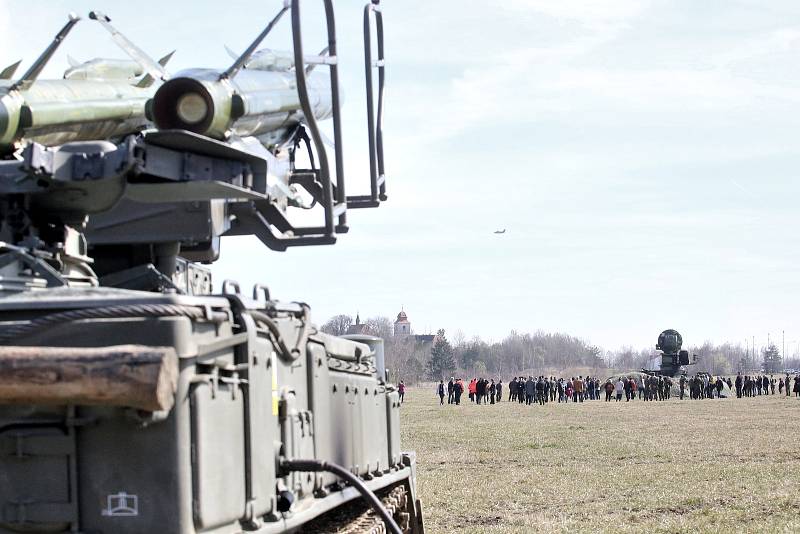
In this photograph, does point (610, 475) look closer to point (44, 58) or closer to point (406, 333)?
point (44, 58)

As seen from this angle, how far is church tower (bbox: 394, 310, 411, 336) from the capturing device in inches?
4045

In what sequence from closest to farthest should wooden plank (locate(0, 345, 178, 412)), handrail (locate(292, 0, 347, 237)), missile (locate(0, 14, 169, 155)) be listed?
wooden plank (locate(0, 345, 178, 412))
handrail (locate(292, 0, 347, 237))
missile (locate(0, 14, 169, 155))

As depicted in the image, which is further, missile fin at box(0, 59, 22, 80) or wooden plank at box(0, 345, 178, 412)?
missile fin at box(0, 59, 22, 80)

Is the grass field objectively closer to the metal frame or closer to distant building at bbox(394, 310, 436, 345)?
the metal frame

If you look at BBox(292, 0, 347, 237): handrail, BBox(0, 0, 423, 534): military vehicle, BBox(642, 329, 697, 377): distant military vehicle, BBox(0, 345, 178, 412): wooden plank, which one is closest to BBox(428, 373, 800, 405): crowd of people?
BBox(642, 329, 697, 377): distant military vehicle

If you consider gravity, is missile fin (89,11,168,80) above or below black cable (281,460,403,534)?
above

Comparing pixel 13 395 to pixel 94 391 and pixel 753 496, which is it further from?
pixel 753 496

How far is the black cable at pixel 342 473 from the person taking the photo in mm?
4930

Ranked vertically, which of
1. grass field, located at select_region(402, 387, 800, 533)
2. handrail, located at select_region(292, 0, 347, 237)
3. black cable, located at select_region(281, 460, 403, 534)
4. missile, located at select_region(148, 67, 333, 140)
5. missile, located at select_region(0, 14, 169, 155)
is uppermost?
missile, located at select_region(0, 14, 169, 155)

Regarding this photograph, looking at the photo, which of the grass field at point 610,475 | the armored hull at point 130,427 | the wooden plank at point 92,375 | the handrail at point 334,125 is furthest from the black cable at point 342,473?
the grass field at point 610,475

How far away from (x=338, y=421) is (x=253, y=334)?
1.76 metres

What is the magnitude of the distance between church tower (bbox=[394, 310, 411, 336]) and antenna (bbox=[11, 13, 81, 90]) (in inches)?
3403

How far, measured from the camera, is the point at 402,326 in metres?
106

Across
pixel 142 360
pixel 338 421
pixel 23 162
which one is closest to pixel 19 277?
pixel 23 162
